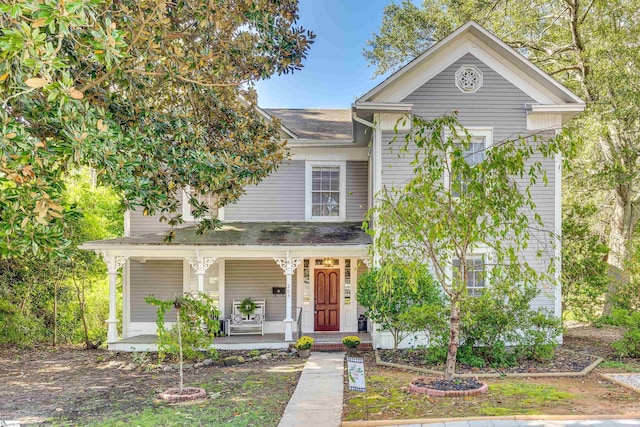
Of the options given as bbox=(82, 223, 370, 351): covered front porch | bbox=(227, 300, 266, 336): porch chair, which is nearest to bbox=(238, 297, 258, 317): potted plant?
bbox=(227, 300, 266, 336): porch chair

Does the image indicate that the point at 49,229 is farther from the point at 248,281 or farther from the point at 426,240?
the point at 248,281

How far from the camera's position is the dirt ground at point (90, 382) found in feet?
25.1

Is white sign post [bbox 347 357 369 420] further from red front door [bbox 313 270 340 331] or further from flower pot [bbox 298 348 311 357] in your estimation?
red front door [bbox 313 270 340 331]

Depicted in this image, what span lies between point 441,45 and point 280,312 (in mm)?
8916

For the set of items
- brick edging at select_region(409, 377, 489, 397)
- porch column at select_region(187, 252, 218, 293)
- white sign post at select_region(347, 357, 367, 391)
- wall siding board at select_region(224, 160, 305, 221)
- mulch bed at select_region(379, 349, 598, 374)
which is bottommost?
mulch bed at select_region(379, 349, 598, 374)

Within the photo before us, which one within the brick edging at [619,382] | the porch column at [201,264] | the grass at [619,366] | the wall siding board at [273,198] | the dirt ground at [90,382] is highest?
the wall siding board at [273,198]

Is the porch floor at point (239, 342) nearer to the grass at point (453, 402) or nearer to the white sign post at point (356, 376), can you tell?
the grass at point (453, 402)

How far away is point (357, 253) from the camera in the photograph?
1288 cm

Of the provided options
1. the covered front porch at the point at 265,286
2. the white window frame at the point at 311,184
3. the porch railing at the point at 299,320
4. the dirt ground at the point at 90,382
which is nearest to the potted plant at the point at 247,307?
the covered front porch at the point at 265,286

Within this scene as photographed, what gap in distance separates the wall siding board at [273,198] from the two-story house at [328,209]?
0.10ft

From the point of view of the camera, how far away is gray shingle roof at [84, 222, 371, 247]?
12609 mm

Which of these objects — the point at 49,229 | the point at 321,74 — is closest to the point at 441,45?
the point at 49,229

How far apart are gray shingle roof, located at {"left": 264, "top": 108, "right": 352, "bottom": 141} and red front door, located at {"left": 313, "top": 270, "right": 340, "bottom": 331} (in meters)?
4.39

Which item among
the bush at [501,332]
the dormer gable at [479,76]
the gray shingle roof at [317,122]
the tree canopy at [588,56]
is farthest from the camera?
the gray shingle roof at [317,122]
